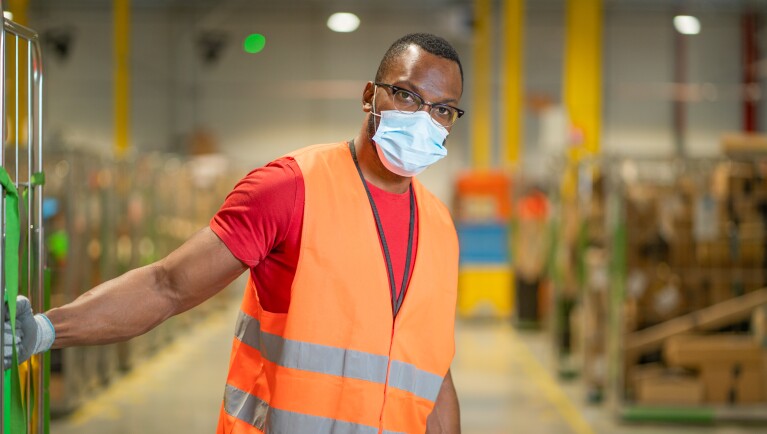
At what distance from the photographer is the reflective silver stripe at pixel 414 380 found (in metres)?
2.39

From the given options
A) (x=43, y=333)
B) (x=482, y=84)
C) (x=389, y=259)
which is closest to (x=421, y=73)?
(x=389, y=259)

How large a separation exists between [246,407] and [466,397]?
6694 millimetres

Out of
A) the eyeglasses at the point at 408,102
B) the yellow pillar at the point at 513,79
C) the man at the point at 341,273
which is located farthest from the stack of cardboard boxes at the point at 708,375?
the yellow pillar at the point at 513,79

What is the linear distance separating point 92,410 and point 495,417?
11.4 ft

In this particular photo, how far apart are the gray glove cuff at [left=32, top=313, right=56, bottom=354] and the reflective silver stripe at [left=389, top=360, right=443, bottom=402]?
821 mm

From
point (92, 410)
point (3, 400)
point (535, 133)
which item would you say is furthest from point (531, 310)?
point (3, 400)

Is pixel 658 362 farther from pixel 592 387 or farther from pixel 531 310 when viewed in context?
pixel 531 310

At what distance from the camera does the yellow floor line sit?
7.89 meters

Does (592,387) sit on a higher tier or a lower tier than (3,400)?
lower

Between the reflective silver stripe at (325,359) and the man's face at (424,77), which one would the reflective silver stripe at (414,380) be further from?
the man's face at (424,77)

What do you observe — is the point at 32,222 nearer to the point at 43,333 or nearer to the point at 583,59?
the point at 43,333

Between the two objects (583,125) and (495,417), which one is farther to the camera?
(583,125)

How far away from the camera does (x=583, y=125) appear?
14312mm

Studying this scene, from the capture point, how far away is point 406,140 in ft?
7.73
